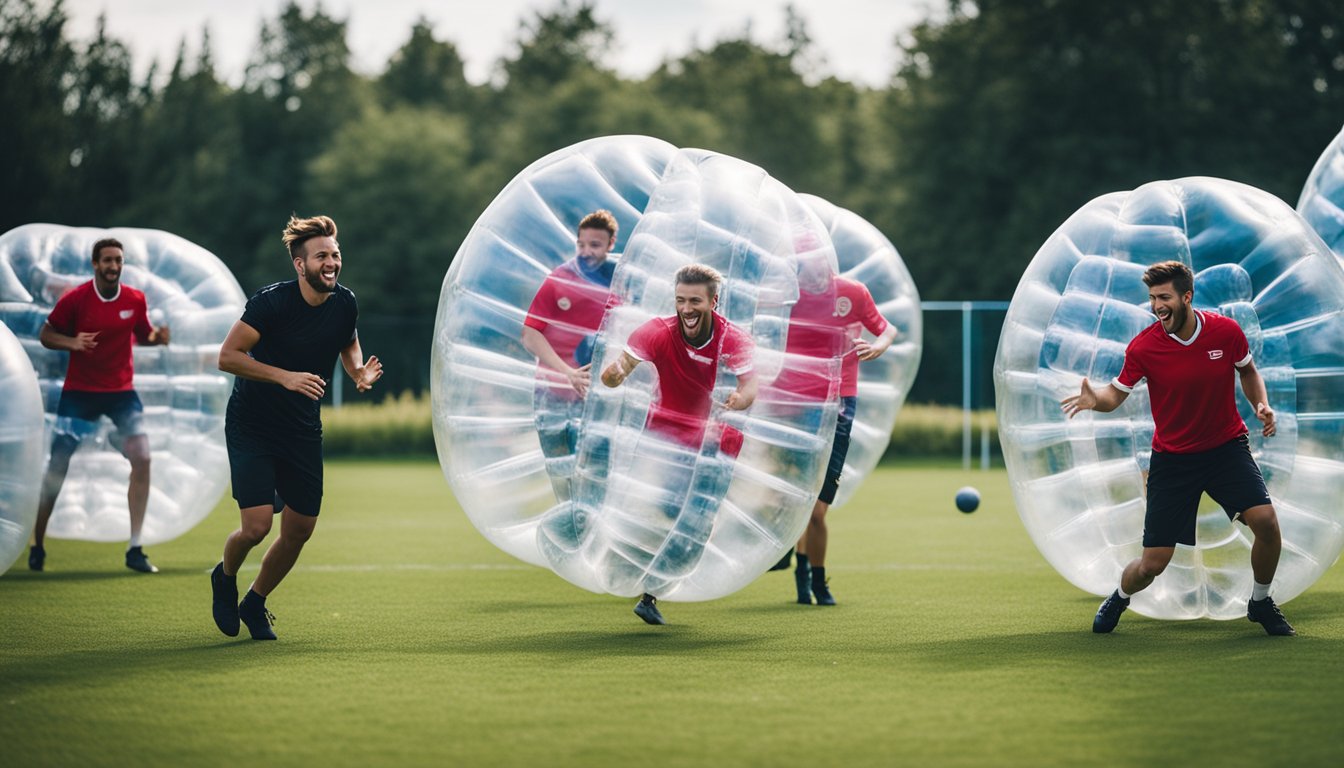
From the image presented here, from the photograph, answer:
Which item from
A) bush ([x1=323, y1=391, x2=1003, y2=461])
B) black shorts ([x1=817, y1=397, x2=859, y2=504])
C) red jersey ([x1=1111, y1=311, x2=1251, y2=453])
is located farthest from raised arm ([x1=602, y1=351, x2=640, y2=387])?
bush ([x1=323, y1=391, x2=1003, y2=461])

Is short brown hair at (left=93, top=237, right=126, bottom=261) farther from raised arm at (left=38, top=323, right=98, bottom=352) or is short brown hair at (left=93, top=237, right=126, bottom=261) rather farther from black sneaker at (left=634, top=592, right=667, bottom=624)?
black sneaker at (left=634, top=592, right=667, bottom=624)

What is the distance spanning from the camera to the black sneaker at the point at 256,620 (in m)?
7.52

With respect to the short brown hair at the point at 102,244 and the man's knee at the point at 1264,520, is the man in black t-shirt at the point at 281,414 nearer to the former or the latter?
the short brown hair at the point at 102,244

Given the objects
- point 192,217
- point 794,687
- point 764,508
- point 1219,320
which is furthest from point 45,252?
point 192,217

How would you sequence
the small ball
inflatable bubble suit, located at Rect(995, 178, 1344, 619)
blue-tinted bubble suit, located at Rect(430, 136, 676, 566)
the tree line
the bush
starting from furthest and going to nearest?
the tree line < the bush < the small ball < blue-tinted bubble suit, located at Rect(430, 136, 676, 566) < inflatable bubble suit, located at Rect(995, 178, 1344, 619)

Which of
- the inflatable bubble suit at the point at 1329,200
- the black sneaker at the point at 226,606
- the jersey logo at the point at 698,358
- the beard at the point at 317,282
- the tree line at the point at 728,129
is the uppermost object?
the tree line at the point at 728,129

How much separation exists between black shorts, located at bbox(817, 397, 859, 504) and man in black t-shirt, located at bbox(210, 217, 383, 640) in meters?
2.79

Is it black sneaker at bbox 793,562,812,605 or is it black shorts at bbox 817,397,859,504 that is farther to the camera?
black sneaker at bbox 793,562,812,605

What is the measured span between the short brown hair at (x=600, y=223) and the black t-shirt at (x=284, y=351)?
1623 millimetres

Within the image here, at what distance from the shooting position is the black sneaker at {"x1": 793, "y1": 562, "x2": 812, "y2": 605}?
355 inches

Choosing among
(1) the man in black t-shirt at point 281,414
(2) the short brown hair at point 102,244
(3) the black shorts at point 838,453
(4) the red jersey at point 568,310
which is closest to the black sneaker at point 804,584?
(3) the black shorts at point 838,453

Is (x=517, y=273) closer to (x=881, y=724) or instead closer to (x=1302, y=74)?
(x=881, y=724)

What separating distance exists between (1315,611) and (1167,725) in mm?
3336

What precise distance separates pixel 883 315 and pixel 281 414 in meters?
6.15
